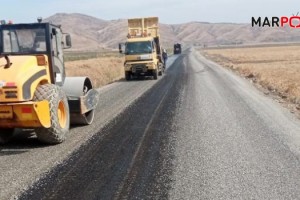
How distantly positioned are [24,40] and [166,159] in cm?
446

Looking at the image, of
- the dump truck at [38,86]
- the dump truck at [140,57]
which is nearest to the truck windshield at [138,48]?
the dump truck at [140,57]

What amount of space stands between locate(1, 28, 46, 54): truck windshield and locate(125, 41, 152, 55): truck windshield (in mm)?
15319

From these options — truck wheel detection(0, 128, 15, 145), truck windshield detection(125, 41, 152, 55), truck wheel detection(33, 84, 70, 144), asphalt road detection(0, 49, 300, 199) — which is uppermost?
truck windshield detection(125, 41, 152, 55)

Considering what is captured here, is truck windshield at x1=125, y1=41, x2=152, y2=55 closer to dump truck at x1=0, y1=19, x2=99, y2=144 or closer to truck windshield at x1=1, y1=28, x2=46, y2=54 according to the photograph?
dump truck at x1=0, y1=19, x2=99, y2=144

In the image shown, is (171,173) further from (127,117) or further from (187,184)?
(127,117)

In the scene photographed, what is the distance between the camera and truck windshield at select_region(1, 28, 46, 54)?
9.17 meters

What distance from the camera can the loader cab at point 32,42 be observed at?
913 cm

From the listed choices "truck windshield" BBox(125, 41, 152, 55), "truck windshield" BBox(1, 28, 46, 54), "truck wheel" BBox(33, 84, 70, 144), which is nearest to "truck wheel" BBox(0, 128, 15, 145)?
"truck wheel" BBox(33, 84, 70, 144)

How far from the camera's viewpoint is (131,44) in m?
24.5

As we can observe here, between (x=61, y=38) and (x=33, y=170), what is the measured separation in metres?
4.31

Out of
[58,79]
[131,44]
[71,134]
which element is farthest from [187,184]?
[131,44]

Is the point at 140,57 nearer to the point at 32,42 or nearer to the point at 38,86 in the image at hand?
the point at 32,42

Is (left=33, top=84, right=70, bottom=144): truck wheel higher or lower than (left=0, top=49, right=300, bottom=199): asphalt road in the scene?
higher

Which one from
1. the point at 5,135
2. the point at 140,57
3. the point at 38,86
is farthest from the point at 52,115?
the point at 140,57
